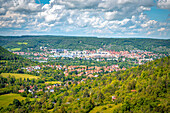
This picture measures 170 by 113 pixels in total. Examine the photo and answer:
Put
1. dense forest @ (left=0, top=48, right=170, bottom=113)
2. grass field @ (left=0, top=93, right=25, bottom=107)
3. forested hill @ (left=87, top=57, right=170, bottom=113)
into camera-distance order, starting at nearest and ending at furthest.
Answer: forested hill @ (left=87, top=57, right=170, bottom=113) < dense forest @ (left=0, top=48, right=170, bottom=113) < grass field @ (left=0, top=93, right=25, bottom=107)

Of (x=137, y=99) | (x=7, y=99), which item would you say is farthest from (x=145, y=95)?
(x=7, y=99)

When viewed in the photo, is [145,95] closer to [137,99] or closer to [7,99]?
[137,99]

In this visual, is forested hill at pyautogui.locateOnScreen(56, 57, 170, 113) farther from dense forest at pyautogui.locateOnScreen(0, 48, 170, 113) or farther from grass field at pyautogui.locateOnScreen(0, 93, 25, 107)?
grass field at pyautogui.locateOnScreen(0, 93, 25, 107)

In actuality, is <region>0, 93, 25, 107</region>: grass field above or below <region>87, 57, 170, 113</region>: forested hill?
below

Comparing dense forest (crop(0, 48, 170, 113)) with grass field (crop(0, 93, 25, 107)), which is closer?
dense forest (crop(0, 48, 170, 113))

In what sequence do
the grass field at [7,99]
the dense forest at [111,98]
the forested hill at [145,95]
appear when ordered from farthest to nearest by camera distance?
the grass field at [7,99] → the dense forest at [111,98] → the forested hill at [145,95]

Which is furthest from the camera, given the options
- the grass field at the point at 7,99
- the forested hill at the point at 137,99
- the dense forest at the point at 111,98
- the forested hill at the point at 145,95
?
the grass field at the point at 7,99

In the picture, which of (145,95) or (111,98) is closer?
(145,95)

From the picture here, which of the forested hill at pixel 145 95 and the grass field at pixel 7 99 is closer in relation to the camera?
Answer: the forested hill at pixel 145 95

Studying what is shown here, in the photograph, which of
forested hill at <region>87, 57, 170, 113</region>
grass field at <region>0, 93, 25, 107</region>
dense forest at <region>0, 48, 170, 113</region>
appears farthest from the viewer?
grass field at <region>0, 93, 25, 107</region>

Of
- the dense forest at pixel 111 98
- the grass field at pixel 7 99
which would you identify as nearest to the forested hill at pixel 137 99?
the dense forest at pixel 111 98

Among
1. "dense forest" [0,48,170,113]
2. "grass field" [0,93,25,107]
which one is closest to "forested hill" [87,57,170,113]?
"dense forest" [0,48,170,113]

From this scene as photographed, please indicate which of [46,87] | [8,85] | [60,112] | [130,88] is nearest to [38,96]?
[46,87]

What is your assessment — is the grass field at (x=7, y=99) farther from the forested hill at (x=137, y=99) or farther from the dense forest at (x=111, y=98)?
the forested hill at (x=137, y=99)
